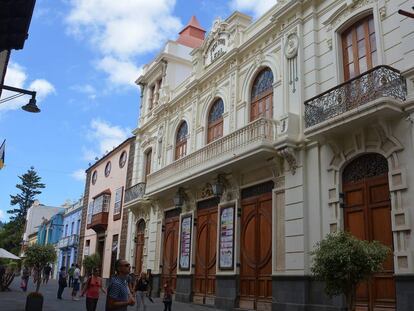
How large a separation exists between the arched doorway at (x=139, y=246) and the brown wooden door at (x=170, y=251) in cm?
243

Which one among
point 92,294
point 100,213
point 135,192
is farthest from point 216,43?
point 100,213

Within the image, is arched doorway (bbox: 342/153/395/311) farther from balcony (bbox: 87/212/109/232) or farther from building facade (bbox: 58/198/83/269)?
building facade (bbox: 58/198/83/269)

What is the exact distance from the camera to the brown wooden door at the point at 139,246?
76.3 ft

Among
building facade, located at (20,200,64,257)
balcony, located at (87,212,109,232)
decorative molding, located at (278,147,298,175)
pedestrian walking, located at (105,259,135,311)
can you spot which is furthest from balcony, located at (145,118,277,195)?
building facade, located at (20,200,64,257)

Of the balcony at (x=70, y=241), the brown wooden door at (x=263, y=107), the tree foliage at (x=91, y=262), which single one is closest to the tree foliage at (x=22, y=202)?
the balcony at (x=70, y=241)

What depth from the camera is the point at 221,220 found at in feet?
55.5

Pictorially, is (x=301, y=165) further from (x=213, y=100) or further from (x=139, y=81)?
(x=139, y=81)

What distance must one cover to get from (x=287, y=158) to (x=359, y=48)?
3.61m

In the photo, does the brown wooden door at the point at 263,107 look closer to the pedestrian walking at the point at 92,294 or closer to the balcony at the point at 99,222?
the pedestrian walking at the point at 92,294

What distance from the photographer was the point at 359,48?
12.9 m

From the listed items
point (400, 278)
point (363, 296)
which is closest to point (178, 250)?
point (363, 296)

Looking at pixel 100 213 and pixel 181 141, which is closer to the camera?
pixel 181 141

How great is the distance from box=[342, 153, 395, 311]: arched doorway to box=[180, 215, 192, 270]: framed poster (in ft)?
27.3

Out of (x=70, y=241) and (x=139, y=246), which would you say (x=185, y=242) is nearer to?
(x=139, y=246)
